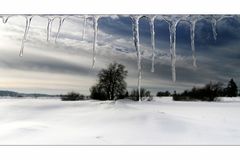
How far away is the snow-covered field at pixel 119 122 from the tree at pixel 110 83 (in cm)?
5

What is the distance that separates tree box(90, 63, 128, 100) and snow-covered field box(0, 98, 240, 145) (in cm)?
5

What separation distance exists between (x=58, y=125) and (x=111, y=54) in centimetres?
62

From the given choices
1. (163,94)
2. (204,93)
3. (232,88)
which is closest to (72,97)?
(163,94)

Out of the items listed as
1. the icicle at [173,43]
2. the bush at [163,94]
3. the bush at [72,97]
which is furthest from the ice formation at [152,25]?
the bush at [72,97]

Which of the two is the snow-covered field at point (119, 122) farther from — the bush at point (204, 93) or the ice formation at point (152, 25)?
the ice formation at point (152, 25)

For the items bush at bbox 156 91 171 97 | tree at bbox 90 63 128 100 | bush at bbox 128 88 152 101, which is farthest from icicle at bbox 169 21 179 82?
tree at bbox 90 63 128 100

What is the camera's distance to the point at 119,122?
10.8 ft

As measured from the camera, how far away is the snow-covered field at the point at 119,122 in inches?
Result: 129

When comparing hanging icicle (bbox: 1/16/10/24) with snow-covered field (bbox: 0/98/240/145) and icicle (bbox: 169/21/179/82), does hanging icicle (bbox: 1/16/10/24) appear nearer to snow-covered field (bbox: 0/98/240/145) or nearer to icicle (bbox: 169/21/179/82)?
snow-covered field (bbox: 0/98/240/145)

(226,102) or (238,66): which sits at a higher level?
(238,66)

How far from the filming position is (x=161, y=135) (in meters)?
3.28
